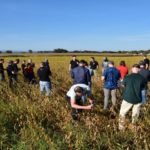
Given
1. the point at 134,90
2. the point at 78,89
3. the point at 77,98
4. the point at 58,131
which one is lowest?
the point at 58,131

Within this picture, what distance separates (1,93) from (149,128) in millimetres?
6080

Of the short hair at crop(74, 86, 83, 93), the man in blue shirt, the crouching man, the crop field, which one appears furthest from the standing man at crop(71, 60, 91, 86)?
the short hair at crop(74, 86, 83, 93)

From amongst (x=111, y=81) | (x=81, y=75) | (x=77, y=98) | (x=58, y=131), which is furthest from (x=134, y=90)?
(x=81, y=75)

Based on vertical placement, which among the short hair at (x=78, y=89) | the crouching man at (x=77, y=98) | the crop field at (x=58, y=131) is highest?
the short hair at (x=78, y=89)

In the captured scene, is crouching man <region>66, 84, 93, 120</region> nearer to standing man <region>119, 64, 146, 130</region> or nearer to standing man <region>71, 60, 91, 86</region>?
standing man <region>119, 64, 146, 130</region>

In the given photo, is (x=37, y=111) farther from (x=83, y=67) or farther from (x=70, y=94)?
(x=83, y=67)

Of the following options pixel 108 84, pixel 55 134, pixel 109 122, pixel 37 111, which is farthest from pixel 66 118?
pixel 108 84

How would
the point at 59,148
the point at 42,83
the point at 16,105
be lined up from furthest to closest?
the point at 42,83 < the point at 16,105 < the point at 59,148

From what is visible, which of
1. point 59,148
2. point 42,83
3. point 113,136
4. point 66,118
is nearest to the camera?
point 59,148

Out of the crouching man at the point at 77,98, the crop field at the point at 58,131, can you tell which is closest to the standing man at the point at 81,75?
the crop field at the point at 58,131

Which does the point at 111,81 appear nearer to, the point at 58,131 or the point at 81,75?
the point at 81,75

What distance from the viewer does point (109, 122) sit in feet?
31.1

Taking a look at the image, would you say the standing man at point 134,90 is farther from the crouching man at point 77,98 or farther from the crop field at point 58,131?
the crouching man at point 77,98

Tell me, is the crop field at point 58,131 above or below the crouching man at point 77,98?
below
